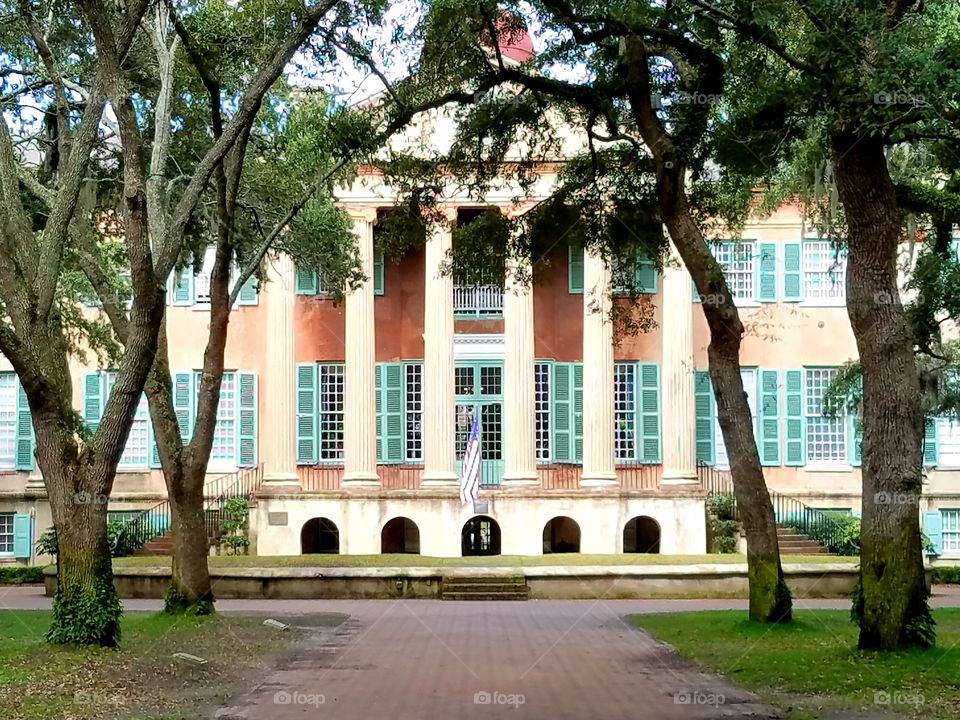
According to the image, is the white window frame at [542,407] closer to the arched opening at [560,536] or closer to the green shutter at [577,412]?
the green shutter at [577,412]

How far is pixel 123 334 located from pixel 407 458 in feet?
58.1

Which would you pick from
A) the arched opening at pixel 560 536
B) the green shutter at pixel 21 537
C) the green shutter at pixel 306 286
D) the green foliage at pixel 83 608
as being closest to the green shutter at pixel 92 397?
the green shutter at pixel 21 537

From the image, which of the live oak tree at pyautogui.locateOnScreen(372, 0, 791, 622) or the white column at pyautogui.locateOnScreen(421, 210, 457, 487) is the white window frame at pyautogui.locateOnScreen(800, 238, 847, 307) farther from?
the live oak tree at pyautogui.locateOnScreen(372, 0, 791, 622)

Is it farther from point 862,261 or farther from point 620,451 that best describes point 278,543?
point 862,261

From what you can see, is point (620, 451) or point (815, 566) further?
point (620, 451)

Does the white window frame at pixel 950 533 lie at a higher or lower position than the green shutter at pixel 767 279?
lower

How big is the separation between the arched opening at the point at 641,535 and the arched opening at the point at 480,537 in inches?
127

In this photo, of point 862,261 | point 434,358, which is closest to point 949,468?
point 434,358

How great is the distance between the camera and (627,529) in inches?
1357

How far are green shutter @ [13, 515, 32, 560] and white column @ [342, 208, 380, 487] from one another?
7.72 meters

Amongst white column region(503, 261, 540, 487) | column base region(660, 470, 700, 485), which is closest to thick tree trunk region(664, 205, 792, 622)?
column base region(660, 470, 700, 485)

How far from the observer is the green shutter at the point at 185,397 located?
33.7 m

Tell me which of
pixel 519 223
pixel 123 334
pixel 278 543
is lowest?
pixel 278 543

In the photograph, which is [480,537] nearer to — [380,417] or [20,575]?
[380,417]
